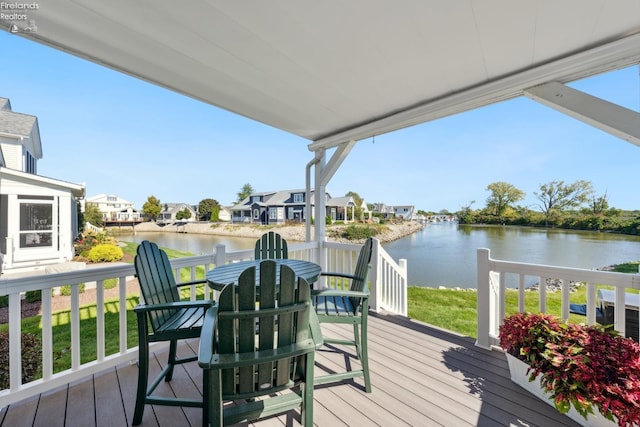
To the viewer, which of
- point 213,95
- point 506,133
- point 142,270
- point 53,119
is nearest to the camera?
point 142,270

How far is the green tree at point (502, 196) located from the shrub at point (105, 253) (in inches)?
233

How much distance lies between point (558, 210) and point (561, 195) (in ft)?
0.87

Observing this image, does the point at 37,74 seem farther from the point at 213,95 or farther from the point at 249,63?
the point at 249,63

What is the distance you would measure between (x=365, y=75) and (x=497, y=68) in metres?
1.10

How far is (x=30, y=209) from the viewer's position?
3.43m

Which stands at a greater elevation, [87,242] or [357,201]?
[357,201]

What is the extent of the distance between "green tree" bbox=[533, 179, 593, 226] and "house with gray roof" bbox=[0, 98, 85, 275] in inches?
262

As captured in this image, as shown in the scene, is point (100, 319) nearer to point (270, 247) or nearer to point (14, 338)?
point (14, 338)

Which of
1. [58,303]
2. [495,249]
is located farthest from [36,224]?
[495,249]

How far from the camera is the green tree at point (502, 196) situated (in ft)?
14.2

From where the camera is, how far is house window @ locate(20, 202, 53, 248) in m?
3.45

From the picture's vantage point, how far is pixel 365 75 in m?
2.31

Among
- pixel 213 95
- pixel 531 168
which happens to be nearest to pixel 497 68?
pixel 213 95

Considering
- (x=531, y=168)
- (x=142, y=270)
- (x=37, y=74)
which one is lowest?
(x=142, y=270)
